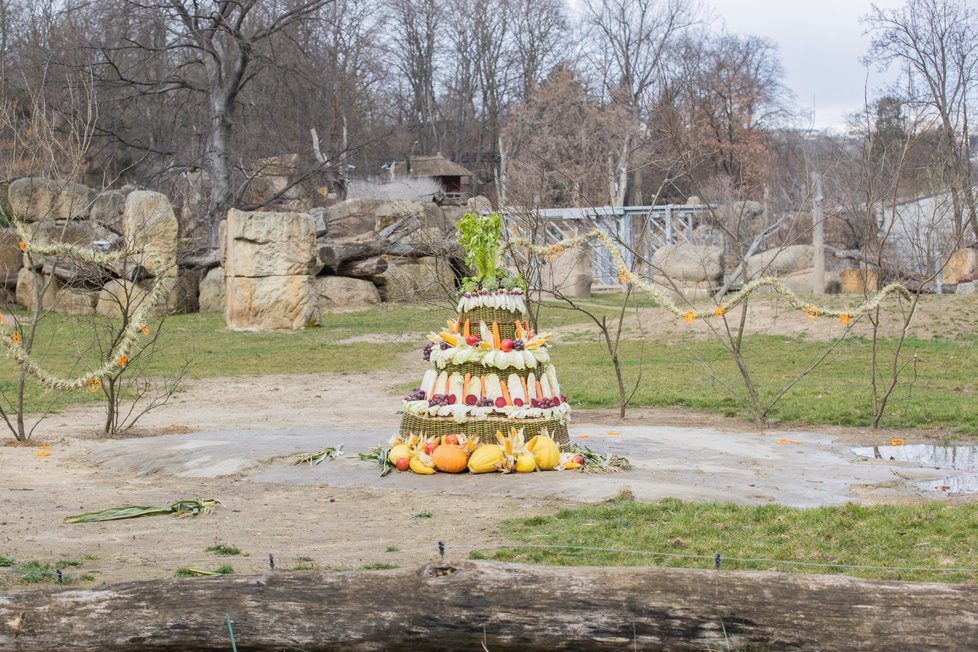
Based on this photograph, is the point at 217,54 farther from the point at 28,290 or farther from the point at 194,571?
the point at 194,571

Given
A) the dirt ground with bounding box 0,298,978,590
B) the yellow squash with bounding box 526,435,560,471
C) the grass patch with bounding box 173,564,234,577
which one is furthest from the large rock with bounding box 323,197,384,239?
the grass patch with bounding box 173,564,234,577

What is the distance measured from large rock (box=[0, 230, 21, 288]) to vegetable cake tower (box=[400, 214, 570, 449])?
20.8 meters

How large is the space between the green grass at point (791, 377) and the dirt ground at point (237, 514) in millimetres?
1200

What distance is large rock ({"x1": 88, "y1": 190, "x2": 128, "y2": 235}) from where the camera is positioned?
1219 inches

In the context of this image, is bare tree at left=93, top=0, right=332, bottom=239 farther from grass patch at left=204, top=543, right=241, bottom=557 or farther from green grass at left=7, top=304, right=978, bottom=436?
grass patch at left=204, top=543, right=241, bottom=557

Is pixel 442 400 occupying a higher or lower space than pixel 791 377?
higher

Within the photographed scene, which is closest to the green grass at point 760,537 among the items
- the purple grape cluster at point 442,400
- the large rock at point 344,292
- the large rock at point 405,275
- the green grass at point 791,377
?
the purple grape cluster at point 442,400

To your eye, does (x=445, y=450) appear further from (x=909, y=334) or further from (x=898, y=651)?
(x=909, y=334)

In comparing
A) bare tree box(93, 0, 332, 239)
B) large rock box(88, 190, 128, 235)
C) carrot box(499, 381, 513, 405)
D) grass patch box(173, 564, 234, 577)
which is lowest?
grass patch box(173, 564, 234, 577)

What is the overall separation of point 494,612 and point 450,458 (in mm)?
5137

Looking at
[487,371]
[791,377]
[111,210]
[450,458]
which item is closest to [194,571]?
[450,458]

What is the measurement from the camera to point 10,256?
29.7 meters

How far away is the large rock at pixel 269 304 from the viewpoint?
27.1 meters

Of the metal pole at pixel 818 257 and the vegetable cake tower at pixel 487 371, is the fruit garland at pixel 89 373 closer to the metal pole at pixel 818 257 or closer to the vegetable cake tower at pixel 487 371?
the vegetable cake tower at pixel 487 371
